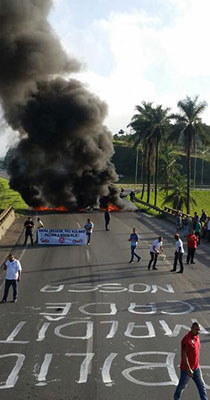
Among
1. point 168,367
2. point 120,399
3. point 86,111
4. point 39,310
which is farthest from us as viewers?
point 86,111

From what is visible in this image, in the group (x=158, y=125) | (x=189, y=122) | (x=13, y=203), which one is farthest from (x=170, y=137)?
(x=13, y=203)

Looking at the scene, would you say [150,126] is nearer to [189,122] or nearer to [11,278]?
[189,122]

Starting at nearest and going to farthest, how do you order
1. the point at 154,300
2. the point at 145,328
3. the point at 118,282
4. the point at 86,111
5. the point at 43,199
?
1. the point at 145,328
2. the point at 154,300
3. the point at 118,282
4. the point at 86,111
5. the point at 43,199

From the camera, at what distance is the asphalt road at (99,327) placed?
850 centimetres

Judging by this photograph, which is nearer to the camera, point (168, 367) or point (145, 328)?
point (168, 367)

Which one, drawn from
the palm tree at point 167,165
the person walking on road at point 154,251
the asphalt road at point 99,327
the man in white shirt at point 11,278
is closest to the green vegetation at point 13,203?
the palm tree at point 167,165

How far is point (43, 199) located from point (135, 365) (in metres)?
36.9

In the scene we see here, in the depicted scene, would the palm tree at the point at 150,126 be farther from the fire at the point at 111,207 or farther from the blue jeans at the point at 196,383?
the blue jeans at the point at 196,383

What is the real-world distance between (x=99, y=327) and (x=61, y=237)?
43.2 ft

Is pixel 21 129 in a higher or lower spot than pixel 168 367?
higher

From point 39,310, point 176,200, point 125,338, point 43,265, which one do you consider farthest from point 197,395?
point 176,200

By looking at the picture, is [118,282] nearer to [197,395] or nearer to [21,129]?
[197,395]

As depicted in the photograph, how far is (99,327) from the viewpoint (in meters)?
11.7

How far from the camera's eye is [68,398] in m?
7.95
